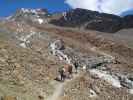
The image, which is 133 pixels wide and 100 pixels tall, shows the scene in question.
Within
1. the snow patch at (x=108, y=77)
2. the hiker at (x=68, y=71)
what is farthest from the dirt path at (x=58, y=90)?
the snow patch at (x=108, y=77)

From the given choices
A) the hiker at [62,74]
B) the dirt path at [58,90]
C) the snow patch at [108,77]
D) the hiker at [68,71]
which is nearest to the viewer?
the dirt path at [58,90]

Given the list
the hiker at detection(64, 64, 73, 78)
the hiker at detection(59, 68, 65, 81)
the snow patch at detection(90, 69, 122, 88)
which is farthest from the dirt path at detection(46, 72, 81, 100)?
the snow patch at detection(90, 69, 122, 88)

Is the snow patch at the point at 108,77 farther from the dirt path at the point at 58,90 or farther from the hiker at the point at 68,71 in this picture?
the dirt path at the point at 58,90

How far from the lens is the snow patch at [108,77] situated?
48634mm

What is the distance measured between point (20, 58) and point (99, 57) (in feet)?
57.1

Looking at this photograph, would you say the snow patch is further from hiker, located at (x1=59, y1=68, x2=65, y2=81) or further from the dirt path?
hiker, located at (x1=59, y1=68, x2=65, y2=81)

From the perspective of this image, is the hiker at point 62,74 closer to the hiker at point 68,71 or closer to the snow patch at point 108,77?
the hiker at point 68,71

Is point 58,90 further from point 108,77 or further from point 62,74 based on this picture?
point 108,77

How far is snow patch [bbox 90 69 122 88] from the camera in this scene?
48.6 m

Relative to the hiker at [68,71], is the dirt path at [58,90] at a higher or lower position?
lower

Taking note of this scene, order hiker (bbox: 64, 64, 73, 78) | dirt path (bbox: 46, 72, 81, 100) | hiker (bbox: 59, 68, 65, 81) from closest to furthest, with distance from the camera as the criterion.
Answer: dirt path (bbox: 46, 72, 81, 100), hiker (bbox: 59, 68, 65, 81), hiker (bbox: 64, 64, 73, 78)

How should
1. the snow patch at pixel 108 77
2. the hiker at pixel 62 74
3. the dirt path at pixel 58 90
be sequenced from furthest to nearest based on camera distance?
the snow patch at pixel 108 77 → the hiker at pixel 62 74 → the dirt path at pixel 58 90

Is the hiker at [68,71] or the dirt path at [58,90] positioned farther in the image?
the hiker at [68,71]

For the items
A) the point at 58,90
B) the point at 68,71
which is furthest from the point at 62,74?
the point at 58,90
